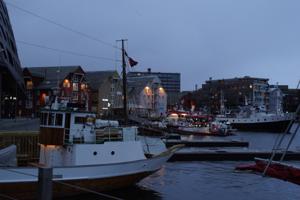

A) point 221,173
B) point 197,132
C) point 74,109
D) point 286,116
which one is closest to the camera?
point 74,109

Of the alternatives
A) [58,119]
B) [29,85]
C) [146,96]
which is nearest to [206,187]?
[58,119]

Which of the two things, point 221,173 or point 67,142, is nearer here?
point 67,142

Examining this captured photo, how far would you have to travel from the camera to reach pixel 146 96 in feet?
445

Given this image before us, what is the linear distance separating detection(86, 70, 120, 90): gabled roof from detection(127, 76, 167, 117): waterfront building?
37.3ft

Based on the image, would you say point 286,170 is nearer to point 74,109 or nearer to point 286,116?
point 74,109

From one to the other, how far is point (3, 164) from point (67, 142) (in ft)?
13.7

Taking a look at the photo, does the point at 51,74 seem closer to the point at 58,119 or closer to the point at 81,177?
the point at 58,119

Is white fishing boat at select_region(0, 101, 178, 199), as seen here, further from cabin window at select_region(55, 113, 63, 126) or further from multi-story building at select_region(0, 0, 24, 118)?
multi-story building at select_region(0, 0, 24, 118)

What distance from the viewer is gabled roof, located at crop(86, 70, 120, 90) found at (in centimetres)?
11406

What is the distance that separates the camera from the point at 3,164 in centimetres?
1948

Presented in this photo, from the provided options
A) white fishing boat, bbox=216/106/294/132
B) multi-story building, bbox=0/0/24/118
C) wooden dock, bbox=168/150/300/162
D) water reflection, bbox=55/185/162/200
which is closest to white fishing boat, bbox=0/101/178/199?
water reflection, bbox=55/185/162/200

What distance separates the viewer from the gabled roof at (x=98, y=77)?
114062mm

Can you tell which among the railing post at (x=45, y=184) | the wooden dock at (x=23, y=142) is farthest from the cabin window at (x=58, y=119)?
the railing post at (x=45, y=184)

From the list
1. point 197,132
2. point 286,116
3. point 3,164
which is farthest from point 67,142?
point 286,116
